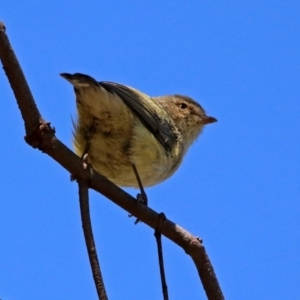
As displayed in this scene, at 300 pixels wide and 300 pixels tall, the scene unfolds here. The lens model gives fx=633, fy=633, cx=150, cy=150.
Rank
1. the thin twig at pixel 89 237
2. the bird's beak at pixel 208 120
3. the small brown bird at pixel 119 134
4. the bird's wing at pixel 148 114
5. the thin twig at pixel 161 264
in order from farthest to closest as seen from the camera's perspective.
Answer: the bird's beak at pixel 208 120 → the bird's wing at pixel 148 114 → the small brown bird at pixel 119 134 → the thin twig at pixel 161 264 → the thin twig at pixel 89 237

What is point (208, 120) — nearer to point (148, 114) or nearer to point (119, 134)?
point (148, 114)

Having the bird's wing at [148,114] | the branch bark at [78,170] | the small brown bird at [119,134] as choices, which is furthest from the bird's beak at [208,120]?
the branch bark at [78,170]

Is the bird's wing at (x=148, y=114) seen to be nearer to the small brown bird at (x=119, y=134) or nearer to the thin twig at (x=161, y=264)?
the small brown bird at (x=119, y=134)

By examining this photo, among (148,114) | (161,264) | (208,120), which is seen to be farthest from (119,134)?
(208,120)

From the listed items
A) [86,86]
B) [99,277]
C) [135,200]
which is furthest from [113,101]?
[99,277]

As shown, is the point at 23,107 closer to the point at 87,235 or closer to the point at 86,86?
the point at 87,235

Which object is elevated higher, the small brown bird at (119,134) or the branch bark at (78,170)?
the small brown bird at (119,134)
